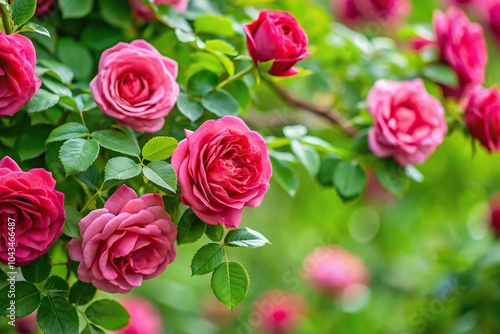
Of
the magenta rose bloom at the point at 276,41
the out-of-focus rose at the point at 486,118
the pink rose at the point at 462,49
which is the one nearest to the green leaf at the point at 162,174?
the magenta rose bloom at the point at 276,41

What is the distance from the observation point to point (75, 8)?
0.91 m

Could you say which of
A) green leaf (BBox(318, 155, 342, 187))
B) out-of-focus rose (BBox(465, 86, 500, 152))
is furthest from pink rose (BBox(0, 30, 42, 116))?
out-of-focus rose (BBox(465, 86, 500, 152))

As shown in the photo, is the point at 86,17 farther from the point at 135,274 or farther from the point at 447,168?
the point at 447,168

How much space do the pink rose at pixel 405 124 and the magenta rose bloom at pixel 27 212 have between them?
0.47m

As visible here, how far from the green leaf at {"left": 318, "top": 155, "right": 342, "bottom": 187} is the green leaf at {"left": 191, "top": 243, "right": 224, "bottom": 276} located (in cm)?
31

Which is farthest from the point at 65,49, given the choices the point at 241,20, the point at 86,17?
the point at 241,20

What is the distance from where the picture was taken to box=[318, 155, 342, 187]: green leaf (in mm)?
1022

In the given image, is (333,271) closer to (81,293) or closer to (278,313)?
(278,313)

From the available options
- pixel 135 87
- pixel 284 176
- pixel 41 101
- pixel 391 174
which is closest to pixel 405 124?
pixel 391 174

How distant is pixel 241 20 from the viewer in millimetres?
1125

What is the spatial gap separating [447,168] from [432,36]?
52cm

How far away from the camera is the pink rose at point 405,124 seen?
952 millimetres

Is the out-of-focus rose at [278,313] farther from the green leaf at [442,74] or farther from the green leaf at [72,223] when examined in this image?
the green leaf at [72,223]

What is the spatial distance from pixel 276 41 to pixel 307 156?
0.21 m
